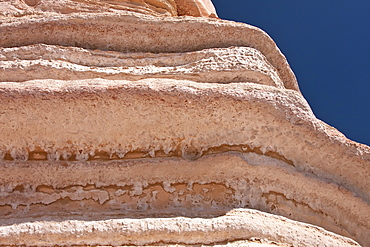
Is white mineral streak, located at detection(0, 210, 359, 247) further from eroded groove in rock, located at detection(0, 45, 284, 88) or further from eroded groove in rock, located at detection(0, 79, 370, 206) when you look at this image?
eroded groove in rock, located at detection(0, 45, 284, 88)

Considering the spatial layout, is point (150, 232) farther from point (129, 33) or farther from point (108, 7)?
point (108, 7)

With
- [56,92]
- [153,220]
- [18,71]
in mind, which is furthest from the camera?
[18,71]

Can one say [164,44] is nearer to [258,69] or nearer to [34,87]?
[258,69]

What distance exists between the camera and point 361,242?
150 cm

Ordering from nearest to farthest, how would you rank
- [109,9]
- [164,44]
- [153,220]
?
[153,220] < [164,44] < [109,9]

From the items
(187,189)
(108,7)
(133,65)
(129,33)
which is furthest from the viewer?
(108,7)

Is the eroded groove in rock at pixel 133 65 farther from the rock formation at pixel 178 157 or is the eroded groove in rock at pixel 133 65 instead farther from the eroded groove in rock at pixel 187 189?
the eroded groove in rock at pixel 187 189

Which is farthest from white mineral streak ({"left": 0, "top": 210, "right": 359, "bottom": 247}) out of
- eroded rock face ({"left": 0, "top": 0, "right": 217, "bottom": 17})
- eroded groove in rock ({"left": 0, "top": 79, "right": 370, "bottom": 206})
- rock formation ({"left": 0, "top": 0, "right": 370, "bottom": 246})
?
eroded rock face ({"left": 0, "top": 0, "right": 217, "bottom": 17})

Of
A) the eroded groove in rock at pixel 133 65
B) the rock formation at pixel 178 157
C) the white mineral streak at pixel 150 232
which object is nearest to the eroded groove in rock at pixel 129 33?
the eroded groove in rock at pixel 133 65

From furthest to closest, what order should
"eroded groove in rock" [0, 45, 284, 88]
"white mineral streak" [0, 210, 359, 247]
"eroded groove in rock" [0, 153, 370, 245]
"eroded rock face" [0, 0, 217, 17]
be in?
1. "eroded rock face" [0, 0, 217, 17]
2. "eroded groove in rock" [0, 45, 284, 88]
3. "eroded groove in rock" [0, 153, 370, 245]
4. "white mineral streak" [0, 210, 359, 247]

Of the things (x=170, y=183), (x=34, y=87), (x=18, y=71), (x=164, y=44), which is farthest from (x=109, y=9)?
(x=170, y=183)

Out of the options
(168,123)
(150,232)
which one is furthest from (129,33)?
(150,232)

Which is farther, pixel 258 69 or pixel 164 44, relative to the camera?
pixel 164 44

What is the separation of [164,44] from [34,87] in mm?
733
